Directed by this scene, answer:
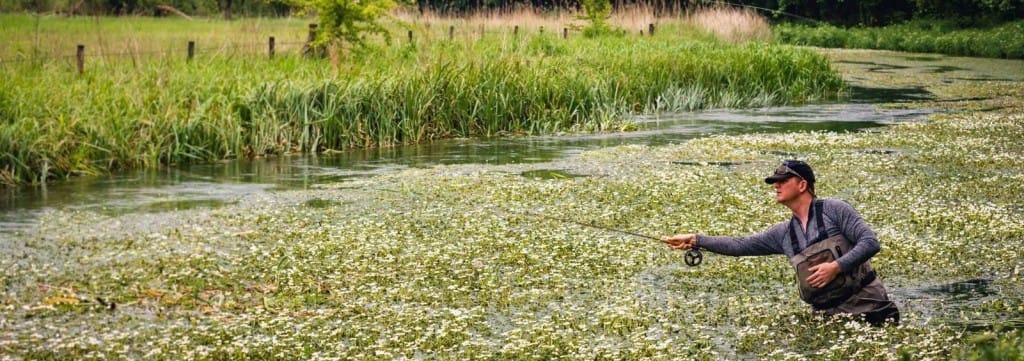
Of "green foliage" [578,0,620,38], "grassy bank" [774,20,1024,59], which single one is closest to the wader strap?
"green foliage" [578,0,620,38]

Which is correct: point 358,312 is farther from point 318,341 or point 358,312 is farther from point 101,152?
point 101,152

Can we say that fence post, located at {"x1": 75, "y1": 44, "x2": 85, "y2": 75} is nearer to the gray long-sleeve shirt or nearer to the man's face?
the gray long-sleeve shirt

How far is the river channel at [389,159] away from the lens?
47.8 ft

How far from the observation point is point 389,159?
1852 centimetres

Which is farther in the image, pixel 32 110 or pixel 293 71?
pixel 293 71

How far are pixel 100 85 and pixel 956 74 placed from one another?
26430 millimetres

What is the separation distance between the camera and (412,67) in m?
22.6

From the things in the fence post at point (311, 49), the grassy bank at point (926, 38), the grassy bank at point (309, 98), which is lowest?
the grassy bank at point (309, 98)

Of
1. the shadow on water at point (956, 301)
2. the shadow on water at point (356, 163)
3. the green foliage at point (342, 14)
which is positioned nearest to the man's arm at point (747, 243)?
the shadow on water at point (956, 301)

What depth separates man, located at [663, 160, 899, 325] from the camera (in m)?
8.27

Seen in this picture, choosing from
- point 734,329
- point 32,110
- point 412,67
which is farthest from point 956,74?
point 734,329

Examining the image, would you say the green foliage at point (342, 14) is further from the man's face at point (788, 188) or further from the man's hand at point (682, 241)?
the man's face at point (788, 188)

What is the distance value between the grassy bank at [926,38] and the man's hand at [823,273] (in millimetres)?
39519

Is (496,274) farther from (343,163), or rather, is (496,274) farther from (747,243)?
(343,163)
